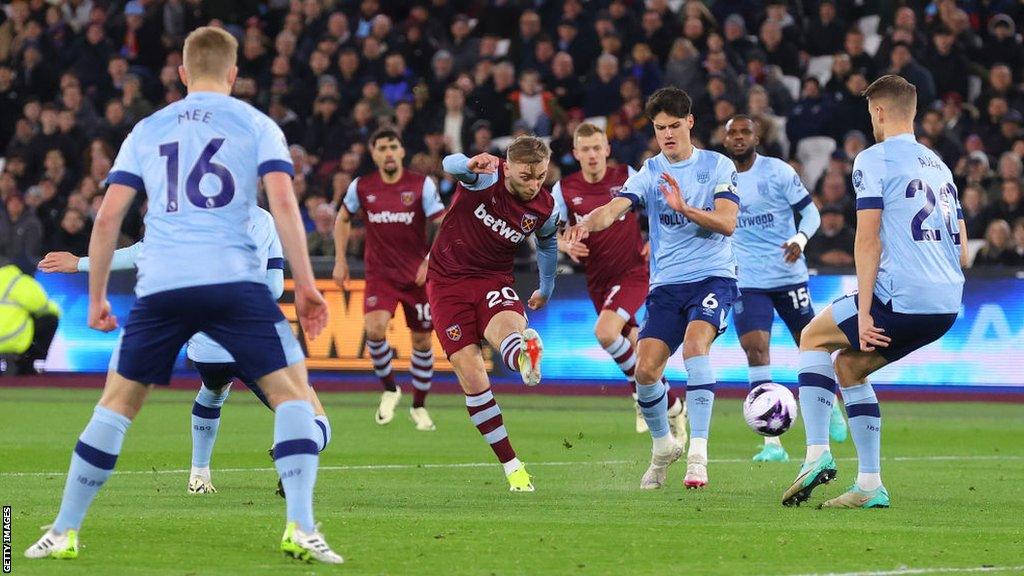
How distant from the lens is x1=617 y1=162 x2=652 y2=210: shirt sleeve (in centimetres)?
1108

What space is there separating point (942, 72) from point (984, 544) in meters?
16.1

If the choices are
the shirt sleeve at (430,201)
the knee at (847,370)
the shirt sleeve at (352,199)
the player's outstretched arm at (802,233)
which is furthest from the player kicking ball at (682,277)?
the shirt sleeve at (352,199)

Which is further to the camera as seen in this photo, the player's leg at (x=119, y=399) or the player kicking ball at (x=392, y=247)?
the player kicking ball at (x=392, y=247)

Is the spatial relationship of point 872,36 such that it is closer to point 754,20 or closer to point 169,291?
point 754,20

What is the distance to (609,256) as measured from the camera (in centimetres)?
1569

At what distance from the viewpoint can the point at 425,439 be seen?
15.3m

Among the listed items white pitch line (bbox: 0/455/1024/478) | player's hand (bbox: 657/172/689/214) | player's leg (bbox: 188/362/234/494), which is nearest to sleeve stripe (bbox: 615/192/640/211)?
player's hand (bbox: 657/172/689/214)

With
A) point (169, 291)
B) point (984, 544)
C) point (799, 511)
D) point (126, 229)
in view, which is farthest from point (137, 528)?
point (126, 229)

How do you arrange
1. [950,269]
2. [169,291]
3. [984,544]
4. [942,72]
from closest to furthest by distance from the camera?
[169,291] < [984,544] < [950,269] < [942,72]

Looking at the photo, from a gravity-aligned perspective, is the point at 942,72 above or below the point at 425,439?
above

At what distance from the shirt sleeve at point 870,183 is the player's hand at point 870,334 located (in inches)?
25.4

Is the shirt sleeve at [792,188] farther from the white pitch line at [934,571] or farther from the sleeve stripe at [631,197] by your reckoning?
the white pitch line at [934,571]

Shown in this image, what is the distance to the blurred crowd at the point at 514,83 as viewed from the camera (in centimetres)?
2250

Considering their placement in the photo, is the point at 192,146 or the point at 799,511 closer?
the point at 192,146
